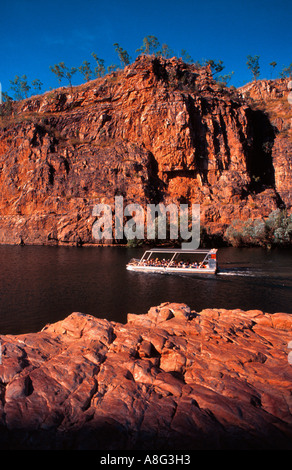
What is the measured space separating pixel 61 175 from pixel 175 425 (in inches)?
3576

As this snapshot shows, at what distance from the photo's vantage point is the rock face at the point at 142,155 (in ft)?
270

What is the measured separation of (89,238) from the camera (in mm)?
77438

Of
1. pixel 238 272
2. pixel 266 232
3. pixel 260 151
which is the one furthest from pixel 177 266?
pixel 260 151

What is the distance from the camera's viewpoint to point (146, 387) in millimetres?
9602

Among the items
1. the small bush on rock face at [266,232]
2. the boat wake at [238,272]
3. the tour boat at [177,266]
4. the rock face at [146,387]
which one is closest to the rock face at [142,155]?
the small bush on rock face at [266,232]

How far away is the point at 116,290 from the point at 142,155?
213 feet

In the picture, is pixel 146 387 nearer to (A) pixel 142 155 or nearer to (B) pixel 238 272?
(B) pixel 238 272

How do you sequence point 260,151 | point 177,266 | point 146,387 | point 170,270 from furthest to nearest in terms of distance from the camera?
point 260,151 → point 177,266 → point 170,270 → point 146,387

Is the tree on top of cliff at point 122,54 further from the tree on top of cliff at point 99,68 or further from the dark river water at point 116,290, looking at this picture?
the dark river water at point 116,290

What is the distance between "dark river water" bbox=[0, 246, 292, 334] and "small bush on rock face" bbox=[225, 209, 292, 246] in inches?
713

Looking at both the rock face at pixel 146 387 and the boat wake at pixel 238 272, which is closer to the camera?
the rock face at pixel 146 387

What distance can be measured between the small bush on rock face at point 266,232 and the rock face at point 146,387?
188ft

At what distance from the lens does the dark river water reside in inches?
979
